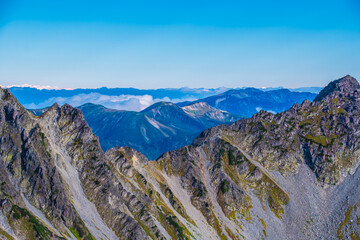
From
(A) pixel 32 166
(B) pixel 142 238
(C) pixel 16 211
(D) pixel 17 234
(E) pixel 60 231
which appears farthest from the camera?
(B) pixel 142 238

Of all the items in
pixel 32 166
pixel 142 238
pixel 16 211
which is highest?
pixel 32 166

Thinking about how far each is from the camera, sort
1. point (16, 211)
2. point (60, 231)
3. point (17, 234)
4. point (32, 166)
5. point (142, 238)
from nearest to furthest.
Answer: point (17, 234), point (16, 211), point (60, 231), point (32, 166), point (142, 238)

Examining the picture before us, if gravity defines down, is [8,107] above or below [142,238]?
above

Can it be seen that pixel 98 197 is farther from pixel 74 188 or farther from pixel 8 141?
pixel 8 141

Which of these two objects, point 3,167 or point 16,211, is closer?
point 16,211

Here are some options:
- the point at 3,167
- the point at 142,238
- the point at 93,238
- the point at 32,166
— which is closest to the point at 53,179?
the point at 32,166

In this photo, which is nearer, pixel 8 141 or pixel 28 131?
pixel 8 141

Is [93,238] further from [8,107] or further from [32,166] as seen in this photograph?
[8,107]

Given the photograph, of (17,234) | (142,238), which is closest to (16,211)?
(17,234)

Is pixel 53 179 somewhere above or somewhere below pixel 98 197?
above
